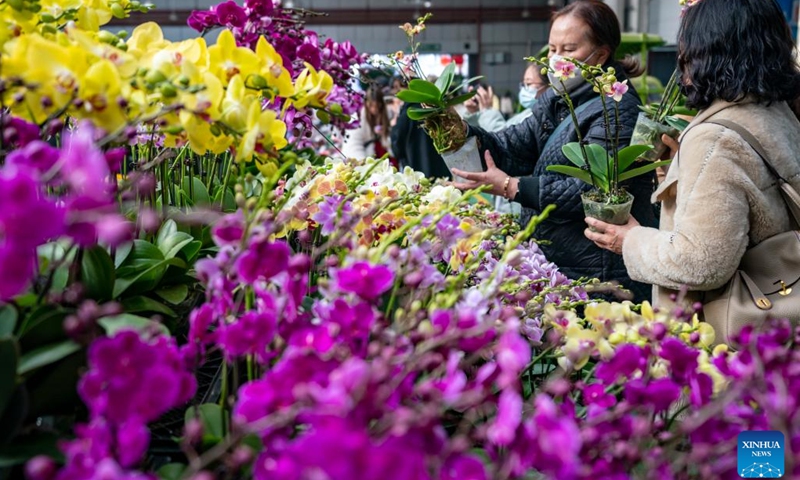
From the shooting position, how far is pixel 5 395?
636mm

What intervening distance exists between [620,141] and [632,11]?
1087cm

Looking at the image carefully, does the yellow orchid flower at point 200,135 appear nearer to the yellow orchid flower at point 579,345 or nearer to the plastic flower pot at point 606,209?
the yellow orchid flower at point 579,345

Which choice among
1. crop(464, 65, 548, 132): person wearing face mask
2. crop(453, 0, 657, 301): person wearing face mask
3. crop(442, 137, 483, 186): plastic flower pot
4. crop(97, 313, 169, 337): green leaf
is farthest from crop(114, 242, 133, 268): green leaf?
crop(464, 65, 548, 132): person wearing face mask

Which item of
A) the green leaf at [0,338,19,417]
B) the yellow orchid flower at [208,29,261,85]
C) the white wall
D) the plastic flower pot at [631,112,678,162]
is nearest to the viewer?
the green leaf at [0,338,19,417]

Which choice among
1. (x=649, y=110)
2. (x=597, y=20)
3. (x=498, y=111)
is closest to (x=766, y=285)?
(x=649, y=110)

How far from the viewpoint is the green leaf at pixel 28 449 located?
653 millimetres

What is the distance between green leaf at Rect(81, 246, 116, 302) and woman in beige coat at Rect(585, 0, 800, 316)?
3.44ft

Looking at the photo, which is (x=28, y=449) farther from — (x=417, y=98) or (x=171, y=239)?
(x=417, y=98)

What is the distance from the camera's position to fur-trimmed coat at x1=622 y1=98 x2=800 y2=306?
57.7 inches

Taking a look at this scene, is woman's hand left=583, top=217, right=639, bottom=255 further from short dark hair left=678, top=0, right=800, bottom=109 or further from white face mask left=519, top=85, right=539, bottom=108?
white face mask left=519, top=85, right=539, bottom=108

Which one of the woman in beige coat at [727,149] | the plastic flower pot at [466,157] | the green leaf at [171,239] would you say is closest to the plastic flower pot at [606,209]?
the woman in beige coat at [727,149]

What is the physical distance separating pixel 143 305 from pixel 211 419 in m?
0.26

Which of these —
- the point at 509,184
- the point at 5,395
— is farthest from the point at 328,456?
the point at 509,184

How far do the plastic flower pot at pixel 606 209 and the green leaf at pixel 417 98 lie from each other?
0.45m
